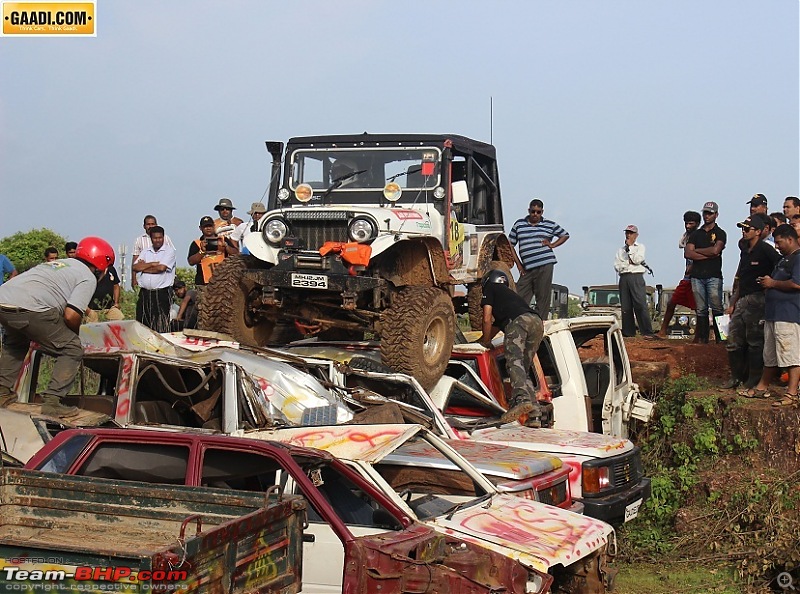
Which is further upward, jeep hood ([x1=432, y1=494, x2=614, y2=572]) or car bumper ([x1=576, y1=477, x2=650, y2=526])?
jeep hood ([x1=432, y1=494, x2=614, y2=572])

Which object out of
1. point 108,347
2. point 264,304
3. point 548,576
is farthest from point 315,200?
point 548,576

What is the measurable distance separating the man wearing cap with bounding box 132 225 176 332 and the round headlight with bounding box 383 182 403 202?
3644 mm

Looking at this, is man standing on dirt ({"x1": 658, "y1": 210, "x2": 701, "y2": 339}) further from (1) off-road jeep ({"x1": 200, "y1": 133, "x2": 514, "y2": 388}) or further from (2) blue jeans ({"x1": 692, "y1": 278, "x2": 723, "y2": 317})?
(1) off-road jeep ({"x1": 200, "y1": 133, "x2": 514, "y2": 388})

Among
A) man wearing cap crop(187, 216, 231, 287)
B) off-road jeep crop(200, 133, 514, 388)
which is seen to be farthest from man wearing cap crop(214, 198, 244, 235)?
off-road jeep crop(200, 133, 514, 388)

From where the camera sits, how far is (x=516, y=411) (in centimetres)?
880

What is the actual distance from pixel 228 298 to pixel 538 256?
18.1 ft

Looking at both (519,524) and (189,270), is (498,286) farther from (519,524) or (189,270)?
(189,270)

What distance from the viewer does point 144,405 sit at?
7.61 m

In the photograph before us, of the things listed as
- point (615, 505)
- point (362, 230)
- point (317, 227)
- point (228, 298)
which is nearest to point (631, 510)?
point (615, 505)

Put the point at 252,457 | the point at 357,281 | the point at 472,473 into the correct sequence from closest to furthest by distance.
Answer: the point at 252,457 → the point at 472,473 → the point at 357,281

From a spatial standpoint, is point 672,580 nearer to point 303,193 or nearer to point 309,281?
point 309,281

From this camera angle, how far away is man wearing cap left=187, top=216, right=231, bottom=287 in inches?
508

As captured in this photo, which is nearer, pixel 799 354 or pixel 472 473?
pixel 472 473

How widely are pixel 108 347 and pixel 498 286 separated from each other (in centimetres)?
415
